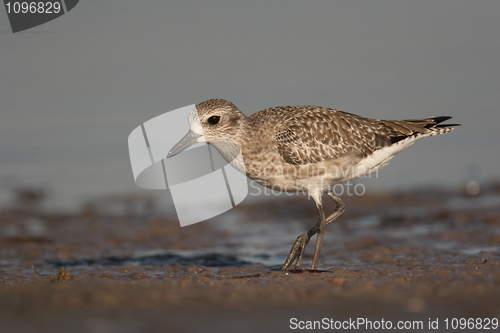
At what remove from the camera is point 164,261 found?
28.7ft

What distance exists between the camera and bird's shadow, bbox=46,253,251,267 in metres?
8.55

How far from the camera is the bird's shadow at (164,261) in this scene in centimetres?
855

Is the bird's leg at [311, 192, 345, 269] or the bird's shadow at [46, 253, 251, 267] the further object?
the bird's shadow at [46, 253, 251, 267]

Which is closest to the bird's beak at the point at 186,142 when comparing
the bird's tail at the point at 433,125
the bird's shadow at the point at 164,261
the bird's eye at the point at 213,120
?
the bird's eye at the point at 213,120

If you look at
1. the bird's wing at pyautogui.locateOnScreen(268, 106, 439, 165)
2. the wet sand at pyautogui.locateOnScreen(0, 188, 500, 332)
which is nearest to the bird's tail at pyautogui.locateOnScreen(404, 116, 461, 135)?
the bird's wing at pyautogui.locateOnScreen(268, 106, 439, 165)

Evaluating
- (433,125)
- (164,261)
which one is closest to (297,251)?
(164,261)

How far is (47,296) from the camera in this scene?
4.86m

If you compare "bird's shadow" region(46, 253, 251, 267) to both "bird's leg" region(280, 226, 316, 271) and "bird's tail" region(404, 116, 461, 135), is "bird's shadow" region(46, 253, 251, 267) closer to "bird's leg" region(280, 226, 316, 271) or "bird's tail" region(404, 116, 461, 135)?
"bird's leg" region(280, 226, 316, 271)

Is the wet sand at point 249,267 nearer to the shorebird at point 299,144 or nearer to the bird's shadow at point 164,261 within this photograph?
the bird's shadow at point 164,261

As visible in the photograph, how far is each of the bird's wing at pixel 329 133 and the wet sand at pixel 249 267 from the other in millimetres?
1429

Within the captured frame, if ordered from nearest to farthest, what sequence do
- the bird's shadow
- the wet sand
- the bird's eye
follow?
the wet sand
the bird's eye
the bird's shadow

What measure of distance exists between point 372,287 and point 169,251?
459 centimetres

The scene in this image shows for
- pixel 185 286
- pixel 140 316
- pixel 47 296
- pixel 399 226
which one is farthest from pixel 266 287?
pixel 399 226

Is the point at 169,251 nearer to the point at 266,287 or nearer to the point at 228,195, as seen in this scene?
the point at 228,195
